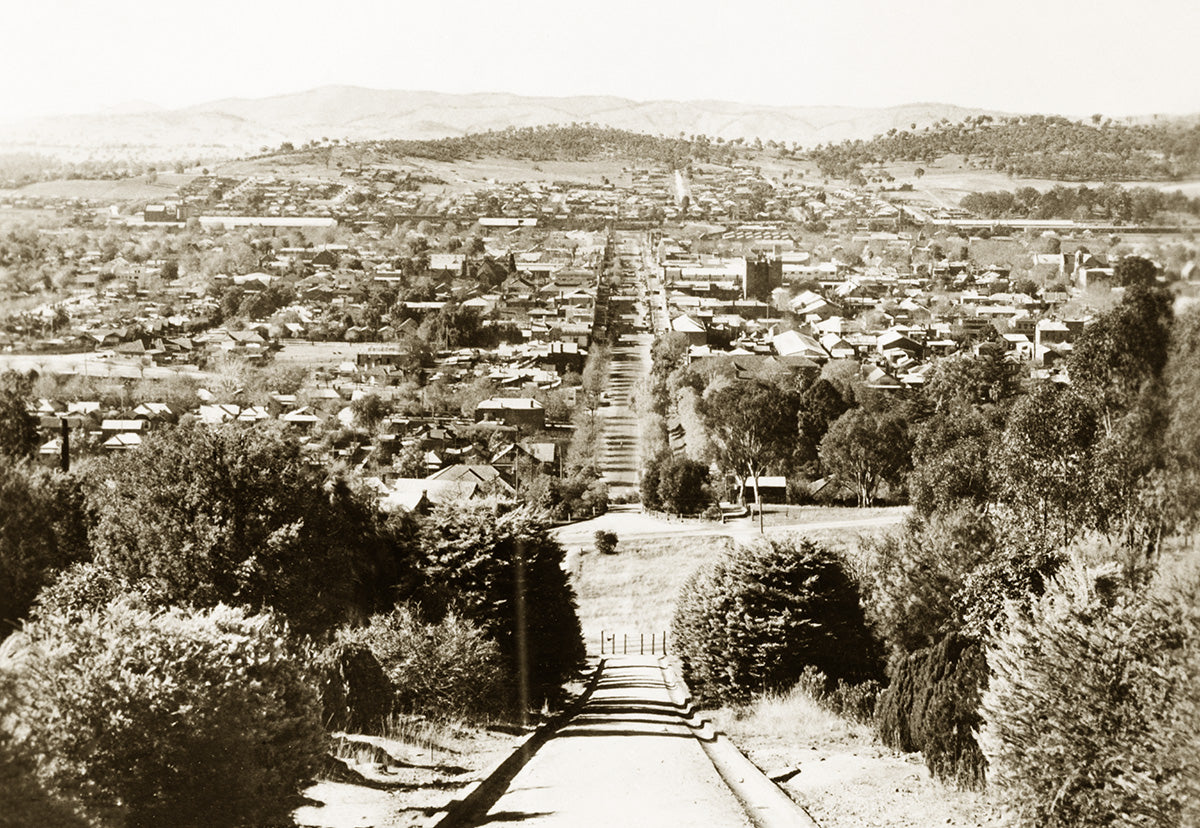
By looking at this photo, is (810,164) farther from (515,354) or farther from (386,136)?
(515,354)

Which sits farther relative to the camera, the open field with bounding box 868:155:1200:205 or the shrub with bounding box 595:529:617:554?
the open field with bounding box 868:155:1200:205

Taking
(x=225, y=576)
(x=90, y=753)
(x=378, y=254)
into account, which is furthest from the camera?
(x=378, y=254)

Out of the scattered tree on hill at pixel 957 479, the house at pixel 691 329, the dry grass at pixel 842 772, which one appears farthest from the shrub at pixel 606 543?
the house at pixel 691 329

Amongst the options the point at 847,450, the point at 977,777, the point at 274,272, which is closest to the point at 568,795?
the point at 977,777

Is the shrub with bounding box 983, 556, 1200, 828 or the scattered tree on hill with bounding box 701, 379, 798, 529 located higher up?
the shrub with bounding box 983, 556, 1200, 828

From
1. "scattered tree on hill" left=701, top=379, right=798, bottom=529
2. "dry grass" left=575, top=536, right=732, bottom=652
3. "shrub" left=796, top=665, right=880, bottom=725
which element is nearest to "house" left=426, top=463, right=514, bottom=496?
"dry grass" left=575, top=536, right=732, bottom=652

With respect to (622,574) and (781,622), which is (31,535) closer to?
(781,622)

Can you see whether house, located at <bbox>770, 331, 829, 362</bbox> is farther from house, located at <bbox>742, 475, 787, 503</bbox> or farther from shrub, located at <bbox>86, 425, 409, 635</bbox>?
shrub, located at <bbox>86, 425, 409, 635</bbox>
